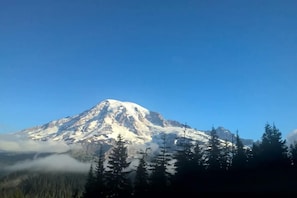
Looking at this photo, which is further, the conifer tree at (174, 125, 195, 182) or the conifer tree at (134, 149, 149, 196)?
the conifer tree at (134, 149, 149, 196)

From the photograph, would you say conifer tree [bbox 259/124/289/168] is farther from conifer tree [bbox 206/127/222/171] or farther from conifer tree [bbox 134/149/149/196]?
conifer tree [bbox 134/149/149/196]

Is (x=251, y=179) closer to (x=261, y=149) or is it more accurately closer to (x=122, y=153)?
(x=261, y=149)

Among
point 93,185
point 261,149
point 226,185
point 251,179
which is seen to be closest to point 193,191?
point 226,185

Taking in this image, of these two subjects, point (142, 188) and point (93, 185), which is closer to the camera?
point (142, 188)

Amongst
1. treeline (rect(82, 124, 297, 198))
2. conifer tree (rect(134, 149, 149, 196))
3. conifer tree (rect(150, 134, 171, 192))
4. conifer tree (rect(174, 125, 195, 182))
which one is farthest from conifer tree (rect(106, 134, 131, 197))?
conifer tree (rect(174, 125, 195, 182))

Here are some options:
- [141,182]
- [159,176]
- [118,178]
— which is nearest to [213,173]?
[159,176]

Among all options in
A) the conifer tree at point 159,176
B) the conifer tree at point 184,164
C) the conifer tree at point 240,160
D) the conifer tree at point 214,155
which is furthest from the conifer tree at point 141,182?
the conifer tree at point 240,160

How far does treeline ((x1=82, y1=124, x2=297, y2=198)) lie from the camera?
55812mm

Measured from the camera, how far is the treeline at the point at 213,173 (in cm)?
5581

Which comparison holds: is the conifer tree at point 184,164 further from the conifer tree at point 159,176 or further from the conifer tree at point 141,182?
the conifer tree at point 141,182

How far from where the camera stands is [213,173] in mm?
61375

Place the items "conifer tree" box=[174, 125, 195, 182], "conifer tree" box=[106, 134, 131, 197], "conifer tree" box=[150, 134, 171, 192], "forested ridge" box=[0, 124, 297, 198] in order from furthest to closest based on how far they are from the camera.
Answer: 1. "conifer tree" box=[106, 134, 131, 197]
2. "conifer tree" box=[174, 125, 195, 182]
3. "conifer tree" box=[150, 134, 171, 192]
4. "forested ridge" box=[0, 124, 297, 198]

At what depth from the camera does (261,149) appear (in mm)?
63406

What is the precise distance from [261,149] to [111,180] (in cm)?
2485
